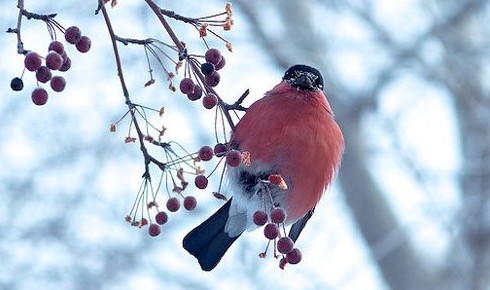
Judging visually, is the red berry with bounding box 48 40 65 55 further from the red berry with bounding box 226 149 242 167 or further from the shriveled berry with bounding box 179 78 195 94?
the red berry with bounding box 226 149 242 167

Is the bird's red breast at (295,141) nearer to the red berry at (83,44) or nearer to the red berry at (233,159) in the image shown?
the red berry at (233,159)

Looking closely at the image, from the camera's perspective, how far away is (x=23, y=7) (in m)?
1.65

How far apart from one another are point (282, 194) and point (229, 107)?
805mm

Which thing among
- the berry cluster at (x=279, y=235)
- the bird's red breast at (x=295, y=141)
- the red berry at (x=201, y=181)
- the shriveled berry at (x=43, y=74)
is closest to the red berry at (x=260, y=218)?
the berry cluster at (x=279, y=235)

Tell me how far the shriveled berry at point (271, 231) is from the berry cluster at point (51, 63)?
1.73 ft

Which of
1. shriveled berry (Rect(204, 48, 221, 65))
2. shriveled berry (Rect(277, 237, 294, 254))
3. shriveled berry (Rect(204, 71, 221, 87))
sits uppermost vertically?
shriveled berry (Rect(204, 48, 221, 65))

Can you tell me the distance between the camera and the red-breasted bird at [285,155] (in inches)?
103

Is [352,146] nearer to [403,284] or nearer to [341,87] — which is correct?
[341,87]

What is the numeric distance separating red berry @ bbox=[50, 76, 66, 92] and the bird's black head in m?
1.13

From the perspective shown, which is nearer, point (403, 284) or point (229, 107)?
point (229, 107)

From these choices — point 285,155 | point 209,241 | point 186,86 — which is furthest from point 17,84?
point 209,241

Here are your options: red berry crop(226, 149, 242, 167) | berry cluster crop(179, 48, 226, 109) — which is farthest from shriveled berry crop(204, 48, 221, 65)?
red berry crop(226, 149, 242, 167)

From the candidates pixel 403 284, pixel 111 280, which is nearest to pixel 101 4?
pixel 111 280

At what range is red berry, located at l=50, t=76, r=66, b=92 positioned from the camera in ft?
6.18
